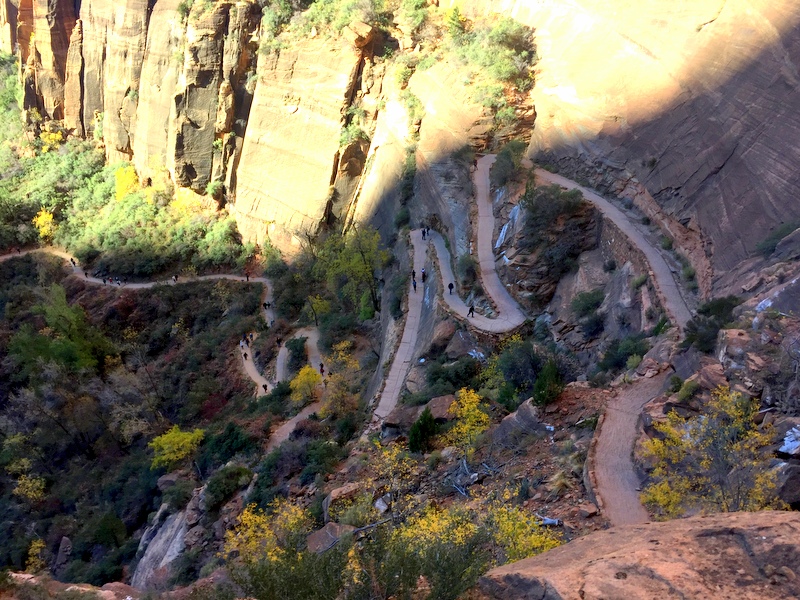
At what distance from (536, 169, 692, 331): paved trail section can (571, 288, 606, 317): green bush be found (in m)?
2.24

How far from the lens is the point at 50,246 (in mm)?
55094

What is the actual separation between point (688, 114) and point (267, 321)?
2863cm

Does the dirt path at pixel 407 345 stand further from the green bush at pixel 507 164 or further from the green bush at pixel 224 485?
the green bush at pixel 224 485

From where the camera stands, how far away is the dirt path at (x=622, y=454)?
12.9 meters

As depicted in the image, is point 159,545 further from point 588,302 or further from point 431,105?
point 431,105

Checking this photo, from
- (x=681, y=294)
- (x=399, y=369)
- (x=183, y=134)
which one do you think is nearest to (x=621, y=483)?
(x=681, y=294)

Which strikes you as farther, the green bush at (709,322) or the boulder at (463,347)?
the boulder at (463,347)

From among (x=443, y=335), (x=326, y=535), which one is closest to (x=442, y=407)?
(x=443, y=335)

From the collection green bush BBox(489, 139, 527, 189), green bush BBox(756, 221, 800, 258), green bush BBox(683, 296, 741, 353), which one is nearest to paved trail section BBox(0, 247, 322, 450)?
green bush BBox(489, 139, 527, 189)

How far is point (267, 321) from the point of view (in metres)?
41.3

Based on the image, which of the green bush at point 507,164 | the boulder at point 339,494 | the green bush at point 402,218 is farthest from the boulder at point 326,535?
the green bush at point 402,218

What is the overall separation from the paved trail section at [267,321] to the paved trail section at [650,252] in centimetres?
1653

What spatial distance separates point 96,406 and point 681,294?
32941 mm

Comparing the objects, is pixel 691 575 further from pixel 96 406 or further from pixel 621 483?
pixel 96 406
